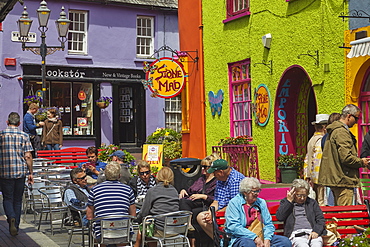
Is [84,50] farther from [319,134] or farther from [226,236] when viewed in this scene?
[226,236]

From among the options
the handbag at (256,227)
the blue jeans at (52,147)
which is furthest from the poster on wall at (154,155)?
the handbag at (256,227)

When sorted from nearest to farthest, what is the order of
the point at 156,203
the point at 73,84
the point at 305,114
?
the point at 156,203
the point at 305,114
the point at 73,84

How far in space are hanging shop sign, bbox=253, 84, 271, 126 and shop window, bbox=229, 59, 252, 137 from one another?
1.32 ft

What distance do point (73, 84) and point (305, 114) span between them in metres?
14.2

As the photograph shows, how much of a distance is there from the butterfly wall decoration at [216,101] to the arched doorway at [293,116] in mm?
2508

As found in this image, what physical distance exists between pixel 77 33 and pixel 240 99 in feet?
41.2

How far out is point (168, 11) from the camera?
28.3 metres

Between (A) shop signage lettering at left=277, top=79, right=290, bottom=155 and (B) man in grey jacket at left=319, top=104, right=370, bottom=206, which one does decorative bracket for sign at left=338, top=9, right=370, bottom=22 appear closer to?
A: (A) shop signage lettering at left=277, top=79, right=290, bottom=155

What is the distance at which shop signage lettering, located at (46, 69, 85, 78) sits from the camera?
25.7 metres

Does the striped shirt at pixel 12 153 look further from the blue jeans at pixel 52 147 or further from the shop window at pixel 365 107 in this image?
the blue jeans at pixel 52 147

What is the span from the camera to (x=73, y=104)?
26484mm

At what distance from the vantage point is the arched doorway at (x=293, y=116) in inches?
Result: 544

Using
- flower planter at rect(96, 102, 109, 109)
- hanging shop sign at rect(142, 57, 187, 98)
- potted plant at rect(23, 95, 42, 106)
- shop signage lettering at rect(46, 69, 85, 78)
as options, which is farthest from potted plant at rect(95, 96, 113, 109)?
hanging shop sign at rect(142, 57, 187, 98)

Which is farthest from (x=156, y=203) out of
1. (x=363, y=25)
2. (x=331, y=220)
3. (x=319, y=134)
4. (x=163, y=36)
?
(x=163, y=36)
